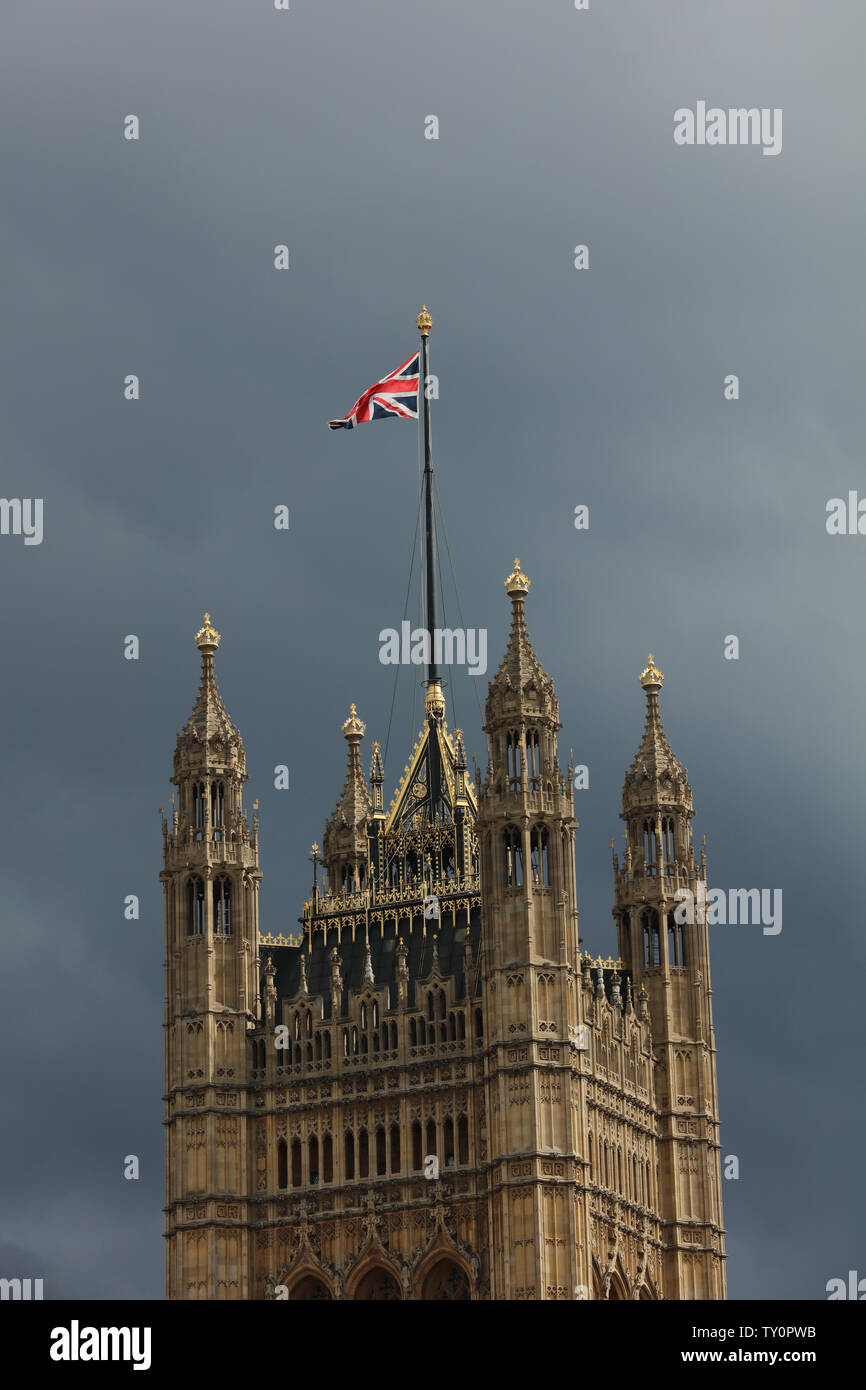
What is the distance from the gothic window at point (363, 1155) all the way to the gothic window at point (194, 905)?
10.8m

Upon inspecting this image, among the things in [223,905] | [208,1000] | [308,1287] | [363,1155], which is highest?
[223,905]

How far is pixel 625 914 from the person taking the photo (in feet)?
492

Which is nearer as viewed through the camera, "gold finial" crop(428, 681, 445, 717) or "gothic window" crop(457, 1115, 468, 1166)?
"gothic window" crop(457, 1115, 468, 1166)

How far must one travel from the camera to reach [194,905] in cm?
14088

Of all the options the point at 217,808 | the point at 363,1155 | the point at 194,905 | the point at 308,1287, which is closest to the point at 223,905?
the point at 194,905

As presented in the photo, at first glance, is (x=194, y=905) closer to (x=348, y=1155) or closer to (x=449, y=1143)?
(x=348, y=1155)

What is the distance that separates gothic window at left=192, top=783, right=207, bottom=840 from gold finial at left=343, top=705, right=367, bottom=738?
1232cm

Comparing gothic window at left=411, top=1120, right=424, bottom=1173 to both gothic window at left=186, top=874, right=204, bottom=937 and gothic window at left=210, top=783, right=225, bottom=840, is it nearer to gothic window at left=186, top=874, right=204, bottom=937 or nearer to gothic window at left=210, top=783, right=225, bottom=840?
gothic window at left=186, top=874, right=204, bottom=937

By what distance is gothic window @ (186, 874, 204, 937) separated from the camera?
5531 inches

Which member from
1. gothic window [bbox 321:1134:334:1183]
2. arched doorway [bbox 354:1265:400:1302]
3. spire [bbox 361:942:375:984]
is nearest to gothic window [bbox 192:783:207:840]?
spire [bbox 361:942:375:984]

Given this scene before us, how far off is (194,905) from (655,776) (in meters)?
22.2

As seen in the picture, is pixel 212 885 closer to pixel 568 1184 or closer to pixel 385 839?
pixel 385 839

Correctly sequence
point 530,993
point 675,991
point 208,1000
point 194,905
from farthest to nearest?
point 675,991, point 194,905, point 208,1000, point 530,993
